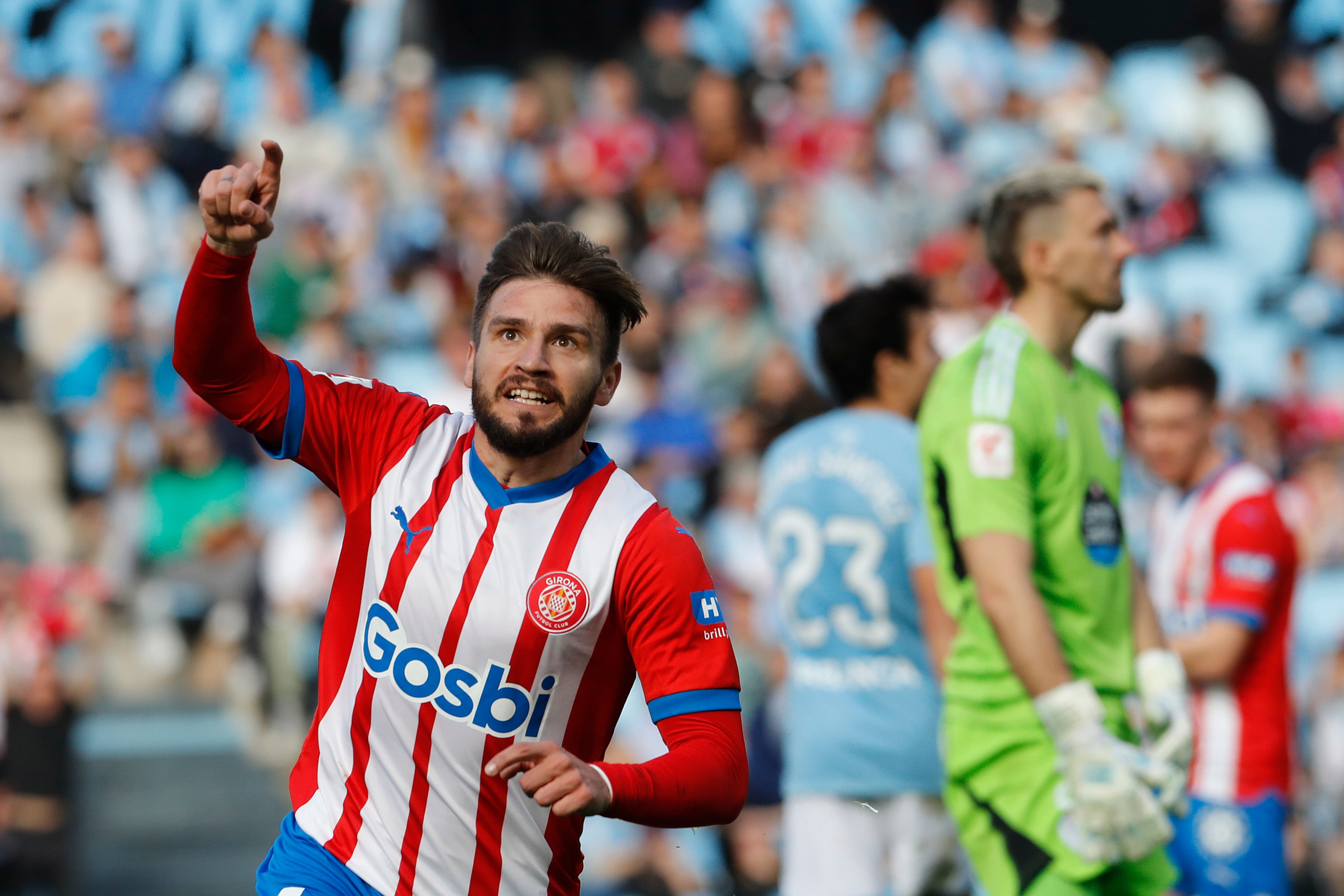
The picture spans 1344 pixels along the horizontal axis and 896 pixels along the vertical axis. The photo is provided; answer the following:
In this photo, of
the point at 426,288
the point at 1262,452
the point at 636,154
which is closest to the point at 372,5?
the point at 636,154

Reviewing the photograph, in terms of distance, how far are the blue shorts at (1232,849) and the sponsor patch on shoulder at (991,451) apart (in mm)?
2099

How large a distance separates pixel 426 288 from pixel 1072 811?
870cm

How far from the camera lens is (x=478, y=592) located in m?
3.09

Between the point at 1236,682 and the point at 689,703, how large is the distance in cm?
329

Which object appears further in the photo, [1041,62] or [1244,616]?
[1041,62]

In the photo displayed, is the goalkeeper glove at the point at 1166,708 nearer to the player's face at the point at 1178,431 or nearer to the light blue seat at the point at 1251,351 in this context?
the player's face at the point at 1178,431

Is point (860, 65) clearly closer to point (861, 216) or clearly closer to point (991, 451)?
point (861, 216)

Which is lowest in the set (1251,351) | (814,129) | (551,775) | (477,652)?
(551,775)

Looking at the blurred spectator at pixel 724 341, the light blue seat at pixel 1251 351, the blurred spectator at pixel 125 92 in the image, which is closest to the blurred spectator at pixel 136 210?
the blurred spectator at pixel 125 92

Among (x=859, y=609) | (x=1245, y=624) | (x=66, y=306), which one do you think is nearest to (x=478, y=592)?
(x=859, y=609)

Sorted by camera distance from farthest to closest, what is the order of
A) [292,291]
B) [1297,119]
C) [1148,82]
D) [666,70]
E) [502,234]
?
[1148,82]
[1297,119]
[666,70]
[292,291]
[502,234]

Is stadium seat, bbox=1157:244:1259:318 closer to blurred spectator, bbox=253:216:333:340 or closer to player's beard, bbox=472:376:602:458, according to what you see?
blurred spectator, bbox=253:216:333:340

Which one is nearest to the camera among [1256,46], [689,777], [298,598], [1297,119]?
[689,777]

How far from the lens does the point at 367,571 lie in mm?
3199
